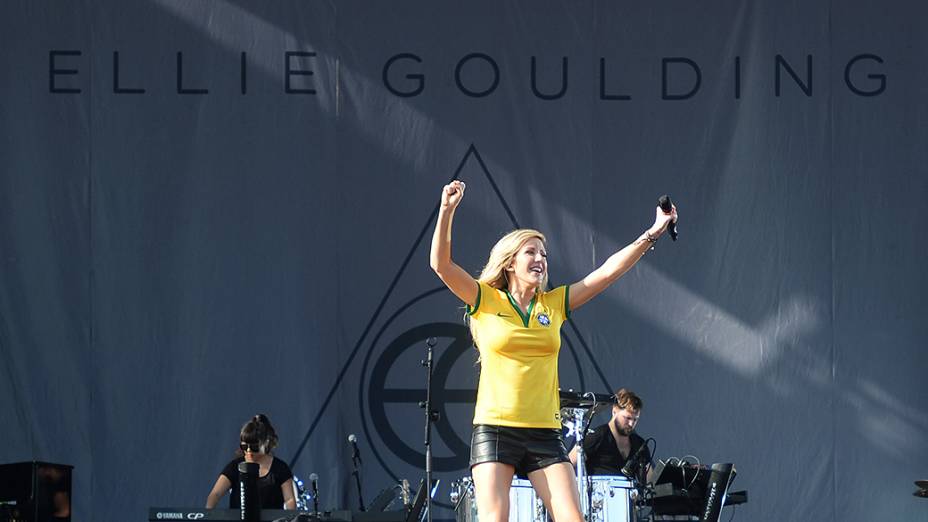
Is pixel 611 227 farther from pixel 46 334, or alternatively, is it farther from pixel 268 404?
pixel 46 334

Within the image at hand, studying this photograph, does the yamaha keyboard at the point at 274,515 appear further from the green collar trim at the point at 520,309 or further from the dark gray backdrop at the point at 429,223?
the dark gray backdrop at the point at 429,223

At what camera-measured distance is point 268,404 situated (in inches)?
344

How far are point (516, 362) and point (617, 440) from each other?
3.60 metres

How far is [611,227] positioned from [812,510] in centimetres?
212

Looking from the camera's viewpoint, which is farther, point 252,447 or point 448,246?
point 252,447

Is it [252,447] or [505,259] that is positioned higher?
[505,259]

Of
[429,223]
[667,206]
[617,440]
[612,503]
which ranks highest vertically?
[429,223]

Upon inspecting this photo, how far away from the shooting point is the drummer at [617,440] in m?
8.34

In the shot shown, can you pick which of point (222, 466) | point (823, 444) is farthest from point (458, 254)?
point (823, 444)

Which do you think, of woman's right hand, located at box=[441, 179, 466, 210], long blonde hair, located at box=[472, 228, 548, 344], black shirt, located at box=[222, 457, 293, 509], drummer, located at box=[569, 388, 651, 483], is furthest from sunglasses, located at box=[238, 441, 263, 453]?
woman's right hand, located at box=[441, 179, 466, 210]

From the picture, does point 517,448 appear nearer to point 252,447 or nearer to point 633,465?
point 633,465

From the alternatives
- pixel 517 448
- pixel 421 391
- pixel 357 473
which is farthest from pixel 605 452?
pixel 517 448

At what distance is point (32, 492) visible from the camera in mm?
7773

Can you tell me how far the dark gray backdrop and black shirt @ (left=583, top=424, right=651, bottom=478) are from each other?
1.28ft
